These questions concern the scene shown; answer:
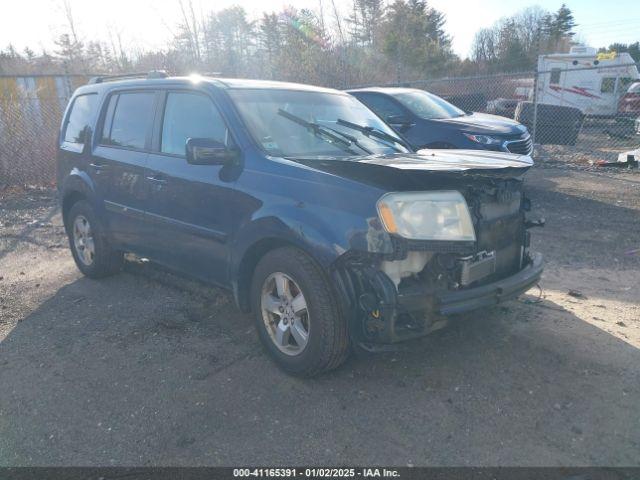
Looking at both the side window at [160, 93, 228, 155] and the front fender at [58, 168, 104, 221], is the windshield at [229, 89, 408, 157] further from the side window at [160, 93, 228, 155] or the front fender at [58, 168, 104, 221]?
the front fender at [58, 168, 104, 221]

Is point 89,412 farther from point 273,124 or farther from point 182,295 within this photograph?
point 273,124

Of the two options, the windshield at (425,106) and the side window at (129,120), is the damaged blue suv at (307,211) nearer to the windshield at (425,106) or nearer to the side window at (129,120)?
the side window at (129,120)

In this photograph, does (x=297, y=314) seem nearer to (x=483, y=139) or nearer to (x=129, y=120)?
(x=129, y=120)

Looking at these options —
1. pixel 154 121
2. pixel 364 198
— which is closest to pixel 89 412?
pixel 364 198

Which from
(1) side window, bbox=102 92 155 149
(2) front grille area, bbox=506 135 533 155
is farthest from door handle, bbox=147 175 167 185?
(2) front grille area, bbox=506 135 533 155

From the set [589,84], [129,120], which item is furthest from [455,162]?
[589,84]

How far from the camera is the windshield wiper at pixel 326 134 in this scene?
4027 mm

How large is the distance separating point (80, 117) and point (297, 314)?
3648 mm

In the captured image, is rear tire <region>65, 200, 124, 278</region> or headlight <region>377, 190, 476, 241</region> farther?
rear tire <region>65, 200, 124, 278</region>

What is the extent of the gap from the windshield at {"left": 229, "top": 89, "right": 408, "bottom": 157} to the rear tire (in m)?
2.19

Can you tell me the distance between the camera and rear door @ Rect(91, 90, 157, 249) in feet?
14.9

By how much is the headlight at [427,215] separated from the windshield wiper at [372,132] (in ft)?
4.64

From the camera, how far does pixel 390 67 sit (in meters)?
25.4

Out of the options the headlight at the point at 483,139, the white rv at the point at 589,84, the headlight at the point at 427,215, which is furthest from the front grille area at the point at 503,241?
the white rv at the point at 589,84
